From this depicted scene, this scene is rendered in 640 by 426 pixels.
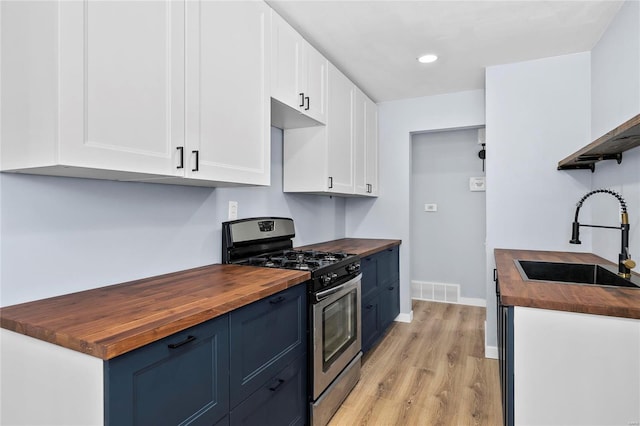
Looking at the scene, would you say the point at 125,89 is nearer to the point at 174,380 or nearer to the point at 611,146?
the point at 174,380

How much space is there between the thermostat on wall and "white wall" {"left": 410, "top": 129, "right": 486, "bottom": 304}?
45mm

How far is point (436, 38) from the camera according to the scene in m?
2.51

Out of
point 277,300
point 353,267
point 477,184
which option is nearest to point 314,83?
point 353,267

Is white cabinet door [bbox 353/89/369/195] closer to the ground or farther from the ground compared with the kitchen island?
farther from the ground

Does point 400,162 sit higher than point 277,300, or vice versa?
point 400,162

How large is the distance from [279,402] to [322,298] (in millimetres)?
551

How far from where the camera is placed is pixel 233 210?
2.29 meters

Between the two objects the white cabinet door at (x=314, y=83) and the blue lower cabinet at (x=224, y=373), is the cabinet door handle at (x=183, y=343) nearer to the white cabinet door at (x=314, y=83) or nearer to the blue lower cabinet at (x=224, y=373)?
the blue lower cabinet at (x=224, y=373)

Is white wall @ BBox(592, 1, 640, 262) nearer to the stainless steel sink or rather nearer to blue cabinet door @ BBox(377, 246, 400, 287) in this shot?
the stainless steel sink

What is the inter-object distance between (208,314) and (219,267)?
839 millimetres

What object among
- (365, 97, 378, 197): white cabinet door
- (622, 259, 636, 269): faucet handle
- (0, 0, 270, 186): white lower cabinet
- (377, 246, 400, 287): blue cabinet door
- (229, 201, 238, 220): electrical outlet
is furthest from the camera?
(365, 97, 378, 197): white cabinet door

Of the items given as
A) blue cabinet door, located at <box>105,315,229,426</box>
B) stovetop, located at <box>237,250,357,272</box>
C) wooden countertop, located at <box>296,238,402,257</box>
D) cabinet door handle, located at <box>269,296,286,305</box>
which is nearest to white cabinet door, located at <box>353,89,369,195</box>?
wooden countertop, located at <box>296,238,402,257</box>

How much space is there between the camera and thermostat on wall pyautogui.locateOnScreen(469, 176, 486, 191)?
4266 mm

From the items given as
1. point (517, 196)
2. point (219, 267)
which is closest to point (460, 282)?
point (517, 196)
